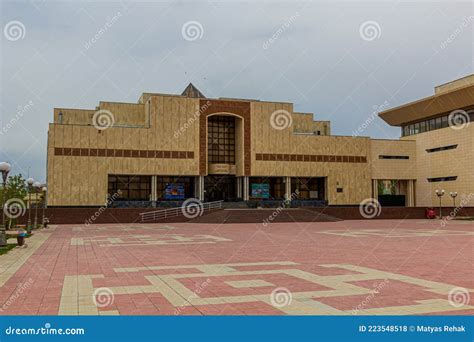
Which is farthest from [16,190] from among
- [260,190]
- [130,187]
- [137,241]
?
[137,241]

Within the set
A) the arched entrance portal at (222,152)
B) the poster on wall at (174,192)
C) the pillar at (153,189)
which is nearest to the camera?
the pillar at (153,189)

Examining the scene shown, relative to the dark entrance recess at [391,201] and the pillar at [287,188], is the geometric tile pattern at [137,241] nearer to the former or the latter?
the pillar at [287,188]

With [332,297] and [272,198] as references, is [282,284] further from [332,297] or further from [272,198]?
[272,198]

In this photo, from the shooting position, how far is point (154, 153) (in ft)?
154

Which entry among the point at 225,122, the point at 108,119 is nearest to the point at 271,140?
the point at 225,122

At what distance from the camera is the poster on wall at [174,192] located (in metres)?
50.9

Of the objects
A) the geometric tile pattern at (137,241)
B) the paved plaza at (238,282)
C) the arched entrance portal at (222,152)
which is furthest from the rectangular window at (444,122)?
the paved plaza at (238,282)

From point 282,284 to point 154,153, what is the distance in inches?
1567

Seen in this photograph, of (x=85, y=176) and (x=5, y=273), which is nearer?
(x=5, y=273)

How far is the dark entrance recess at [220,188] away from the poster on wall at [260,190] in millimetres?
2328

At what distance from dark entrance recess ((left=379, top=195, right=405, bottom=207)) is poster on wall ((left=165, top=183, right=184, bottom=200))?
25734 mm

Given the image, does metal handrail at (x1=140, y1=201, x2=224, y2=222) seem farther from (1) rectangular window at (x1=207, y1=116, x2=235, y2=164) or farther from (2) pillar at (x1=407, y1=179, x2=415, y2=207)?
(2) pillar at (x1=407, y1=179, x2=415, y2=207)

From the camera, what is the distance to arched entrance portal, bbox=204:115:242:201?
52.9m

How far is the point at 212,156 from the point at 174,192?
6143 millimetres
